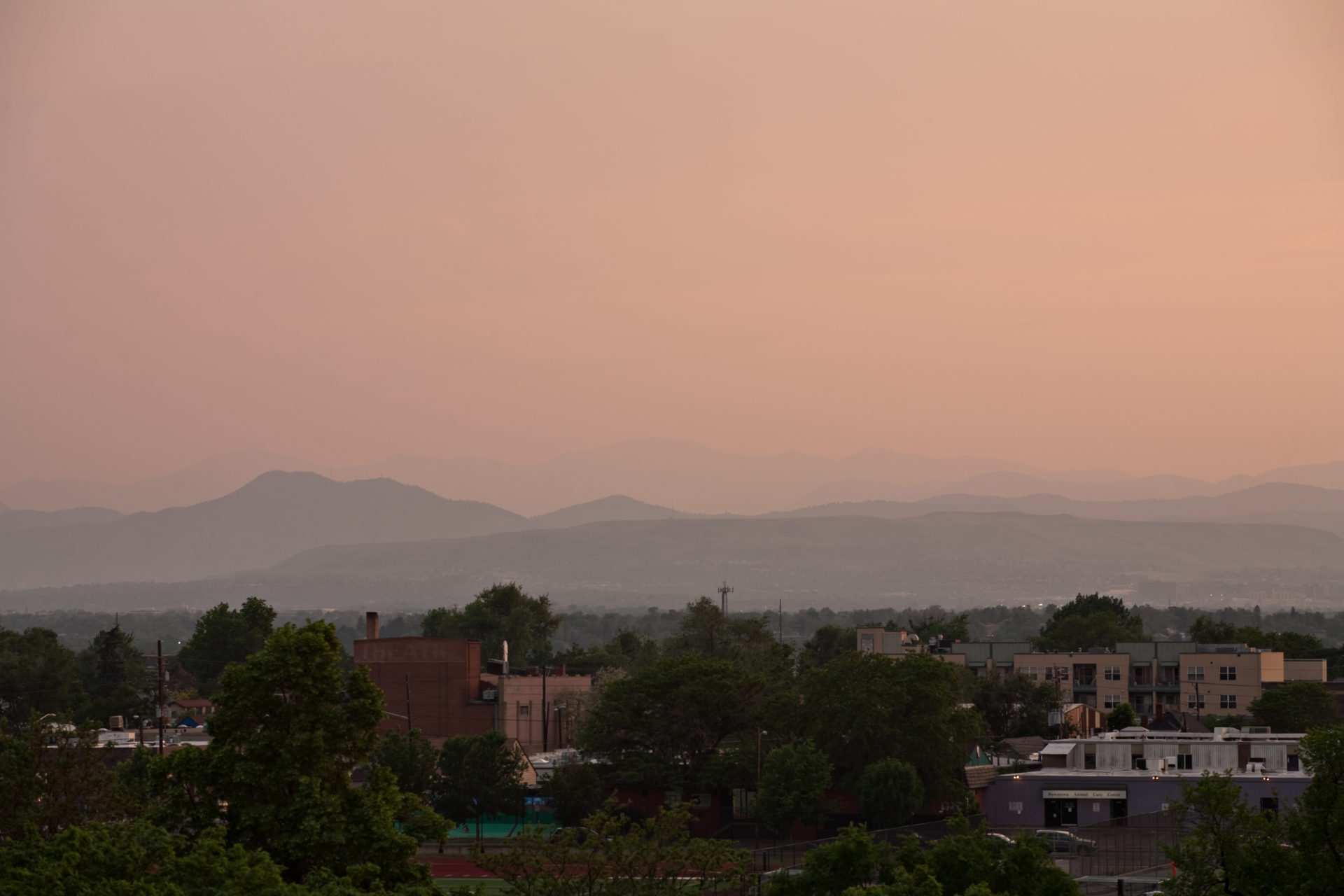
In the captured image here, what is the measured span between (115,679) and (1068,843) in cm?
12184

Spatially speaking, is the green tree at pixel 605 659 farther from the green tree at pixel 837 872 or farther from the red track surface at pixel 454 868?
the green tree at pixel 837 872

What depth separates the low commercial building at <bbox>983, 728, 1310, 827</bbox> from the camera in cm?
7900

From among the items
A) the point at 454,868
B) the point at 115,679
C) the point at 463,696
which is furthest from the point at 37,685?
the point at 454,868

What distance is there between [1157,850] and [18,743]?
40766 mm

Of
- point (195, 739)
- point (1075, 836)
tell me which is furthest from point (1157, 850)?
point (195, 739)

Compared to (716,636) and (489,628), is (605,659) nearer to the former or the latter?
(716,636)

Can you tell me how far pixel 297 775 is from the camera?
40.2m

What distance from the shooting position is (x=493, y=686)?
11831cm

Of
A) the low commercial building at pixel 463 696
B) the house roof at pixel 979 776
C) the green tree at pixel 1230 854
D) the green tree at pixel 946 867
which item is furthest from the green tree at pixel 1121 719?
the green tree at pixel 1230 854

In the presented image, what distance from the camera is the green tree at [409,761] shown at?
84562 mm

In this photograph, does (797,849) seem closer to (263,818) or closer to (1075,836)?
(1075,836)

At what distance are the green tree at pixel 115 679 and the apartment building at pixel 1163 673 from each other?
61010mm

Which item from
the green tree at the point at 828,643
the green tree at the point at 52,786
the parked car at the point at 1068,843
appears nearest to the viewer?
the green tree at the point at 52,786

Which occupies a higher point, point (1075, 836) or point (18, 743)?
point (18, 743)
